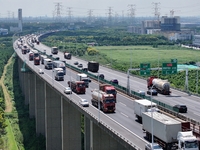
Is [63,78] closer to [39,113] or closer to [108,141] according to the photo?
[39,113]

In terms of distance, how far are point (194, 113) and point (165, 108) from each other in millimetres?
5329

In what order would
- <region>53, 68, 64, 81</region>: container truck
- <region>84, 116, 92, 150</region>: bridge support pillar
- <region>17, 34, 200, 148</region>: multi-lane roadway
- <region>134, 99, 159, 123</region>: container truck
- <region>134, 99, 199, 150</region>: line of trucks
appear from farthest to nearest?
1. <region>53, 68, 64, 81</region>: container truck
2. <region>84, 116, 92, 150</region>: bridge support pillar
3. <region>17, 34, 200, 148</region>: multi-lane roadway
4. <region>134, 99, 159, 123</region>: container truck
5. <region>134, 99, 199, 150</region>: line of trucks

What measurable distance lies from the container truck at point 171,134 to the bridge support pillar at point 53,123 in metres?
→ 35.2

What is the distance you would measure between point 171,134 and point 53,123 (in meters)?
39.3

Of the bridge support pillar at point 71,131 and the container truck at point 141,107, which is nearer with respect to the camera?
the container truck at point 141,107

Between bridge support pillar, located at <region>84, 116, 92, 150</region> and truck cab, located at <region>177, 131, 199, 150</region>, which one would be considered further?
bridge support pillar, located at <region>84, 116, 92, 150</region>

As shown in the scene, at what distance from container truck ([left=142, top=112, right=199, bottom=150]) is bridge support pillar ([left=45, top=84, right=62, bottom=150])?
35.2m

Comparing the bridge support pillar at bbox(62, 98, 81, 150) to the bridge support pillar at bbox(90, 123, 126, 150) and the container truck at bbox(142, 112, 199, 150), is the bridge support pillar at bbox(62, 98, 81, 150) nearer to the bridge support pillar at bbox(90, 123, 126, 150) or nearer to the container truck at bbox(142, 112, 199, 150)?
the bridge support pillar at bbox(90, 123, 126, 150)

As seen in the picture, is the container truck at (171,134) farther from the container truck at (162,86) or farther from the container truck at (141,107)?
the container truck at (162,86)

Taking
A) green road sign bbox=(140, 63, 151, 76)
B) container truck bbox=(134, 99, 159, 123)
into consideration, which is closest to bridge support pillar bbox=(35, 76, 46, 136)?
green road sign bbox=(140, 63, 151, 76)

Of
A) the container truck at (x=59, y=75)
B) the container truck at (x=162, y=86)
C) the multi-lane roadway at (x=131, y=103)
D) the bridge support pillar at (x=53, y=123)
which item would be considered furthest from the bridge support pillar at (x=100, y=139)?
the container truck at (x=59, y=75)

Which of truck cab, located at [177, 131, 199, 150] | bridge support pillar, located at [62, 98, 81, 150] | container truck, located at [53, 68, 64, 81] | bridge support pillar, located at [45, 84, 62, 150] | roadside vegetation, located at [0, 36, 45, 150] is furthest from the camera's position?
container truck, located at [53, 68, 64, 81]

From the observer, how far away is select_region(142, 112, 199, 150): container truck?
99.3ft

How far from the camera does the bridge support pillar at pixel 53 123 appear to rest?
68312 mm
